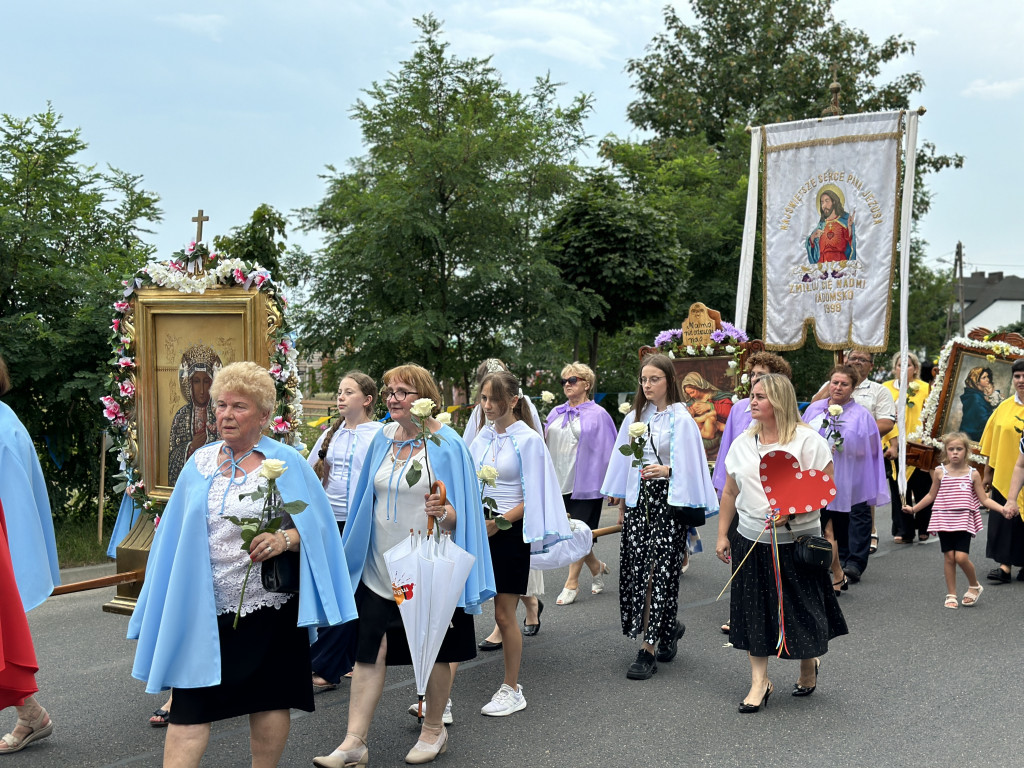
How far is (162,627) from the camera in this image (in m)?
3.70

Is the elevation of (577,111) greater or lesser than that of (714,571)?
greater

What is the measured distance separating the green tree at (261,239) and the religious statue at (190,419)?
5.13 m

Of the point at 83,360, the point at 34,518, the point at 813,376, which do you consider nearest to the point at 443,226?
the point at 83,360

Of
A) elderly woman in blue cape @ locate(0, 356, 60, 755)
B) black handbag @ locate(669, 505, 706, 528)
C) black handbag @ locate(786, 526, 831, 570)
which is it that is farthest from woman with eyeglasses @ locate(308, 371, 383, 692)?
black handbag @ locate(786, 526, 831, 570)

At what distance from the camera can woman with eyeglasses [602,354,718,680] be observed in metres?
6.34

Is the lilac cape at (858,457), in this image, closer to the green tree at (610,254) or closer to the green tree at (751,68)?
the green tree at (610,254)

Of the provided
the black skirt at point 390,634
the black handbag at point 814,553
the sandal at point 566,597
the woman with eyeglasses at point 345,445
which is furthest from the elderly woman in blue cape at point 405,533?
the sandal at point 566,597

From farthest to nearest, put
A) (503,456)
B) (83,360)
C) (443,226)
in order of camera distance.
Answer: (443,226)
(83,360)
(503,456)

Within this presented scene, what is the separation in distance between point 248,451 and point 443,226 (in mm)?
9559

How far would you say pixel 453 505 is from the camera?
4.86m

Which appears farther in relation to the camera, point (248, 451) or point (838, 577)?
point (838, 577)

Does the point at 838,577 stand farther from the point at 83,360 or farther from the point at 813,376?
the point at 813,376

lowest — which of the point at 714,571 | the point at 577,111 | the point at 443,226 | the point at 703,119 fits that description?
the point at 714,571

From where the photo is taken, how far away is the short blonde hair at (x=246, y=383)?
3.86m
